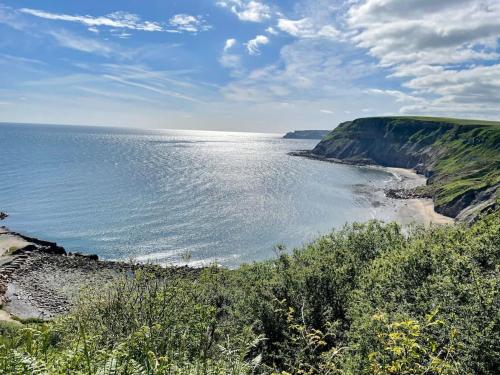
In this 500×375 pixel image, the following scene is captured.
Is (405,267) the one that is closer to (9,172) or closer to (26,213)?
(26,213)

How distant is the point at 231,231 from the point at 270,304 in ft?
193

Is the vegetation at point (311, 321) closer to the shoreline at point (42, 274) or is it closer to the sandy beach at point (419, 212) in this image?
the shoreline at point (42, 274)

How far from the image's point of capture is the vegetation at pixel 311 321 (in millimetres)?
6488

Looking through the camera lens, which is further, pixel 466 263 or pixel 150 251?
pixel 150 251

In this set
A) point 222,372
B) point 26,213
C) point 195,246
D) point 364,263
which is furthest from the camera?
point 26,213

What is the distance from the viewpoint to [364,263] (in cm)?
3419

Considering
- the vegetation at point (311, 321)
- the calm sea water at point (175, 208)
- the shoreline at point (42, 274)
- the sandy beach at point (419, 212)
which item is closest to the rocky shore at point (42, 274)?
the shoreline at point (42, 274)

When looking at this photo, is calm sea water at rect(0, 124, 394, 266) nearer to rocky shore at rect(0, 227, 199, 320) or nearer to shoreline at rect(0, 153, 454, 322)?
shoreline at rect(0, 153, 454, 322)

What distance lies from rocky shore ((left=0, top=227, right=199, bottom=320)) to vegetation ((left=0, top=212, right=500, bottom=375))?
79.7 ft

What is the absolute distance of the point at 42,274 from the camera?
6525cm

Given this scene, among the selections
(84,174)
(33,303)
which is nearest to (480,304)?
(33,303)

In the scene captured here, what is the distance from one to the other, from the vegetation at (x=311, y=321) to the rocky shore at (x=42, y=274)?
24296 mm

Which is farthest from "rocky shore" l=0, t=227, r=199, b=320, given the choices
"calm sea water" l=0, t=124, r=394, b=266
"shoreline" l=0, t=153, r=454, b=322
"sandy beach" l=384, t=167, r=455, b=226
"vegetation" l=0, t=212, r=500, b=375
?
"sandy beach" l=384, t=167, r=455, b=226

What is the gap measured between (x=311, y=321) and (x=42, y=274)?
2237 inches
